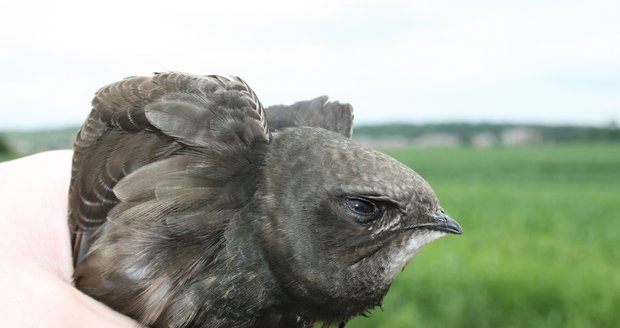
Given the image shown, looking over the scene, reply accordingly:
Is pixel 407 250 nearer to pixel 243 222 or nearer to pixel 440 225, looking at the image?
pixel 440 225

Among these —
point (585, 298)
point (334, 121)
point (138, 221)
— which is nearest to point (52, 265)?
point (138, 221)

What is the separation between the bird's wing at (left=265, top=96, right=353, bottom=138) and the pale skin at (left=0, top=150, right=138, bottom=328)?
3.32 feet

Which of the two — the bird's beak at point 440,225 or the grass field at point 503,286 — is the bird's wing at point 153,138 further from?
the grass field at point 503,286

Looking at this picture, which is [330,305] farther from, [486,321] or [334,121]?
[486,321]

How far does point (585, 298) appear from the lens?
271 inches

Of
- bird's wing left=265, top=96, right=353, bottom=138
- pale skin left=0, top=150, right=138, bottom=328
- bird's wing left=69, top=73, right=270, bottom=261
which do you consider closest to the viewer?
pale skin left=0, top=150, right=138, bottom=328

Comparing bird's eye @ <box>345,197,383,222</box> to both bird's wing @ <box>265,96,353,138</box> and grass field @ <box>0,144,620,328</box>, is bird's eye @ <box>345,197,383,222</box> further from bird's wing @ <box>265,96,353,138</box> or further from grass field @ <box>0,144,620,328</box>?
grass field @ <box>0,144,620,328</box>

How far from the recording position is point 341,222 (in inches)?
96.5

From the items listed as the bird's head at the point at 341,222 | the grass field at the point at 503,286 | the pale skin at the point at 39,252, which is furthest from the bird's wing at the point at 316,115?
the grass field at the point at 503,286

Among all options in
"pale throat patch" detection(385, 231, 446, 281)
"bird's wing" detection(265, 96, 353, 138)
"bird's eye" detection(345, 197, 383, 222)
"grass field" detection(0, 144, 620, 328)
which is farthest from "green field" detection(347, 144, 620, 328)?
"bird's eye" detection(345, 197, 383, 222)

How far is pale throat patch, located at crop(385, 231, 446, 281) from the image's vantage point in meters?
2.49

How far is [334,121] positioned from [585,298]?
4.81m

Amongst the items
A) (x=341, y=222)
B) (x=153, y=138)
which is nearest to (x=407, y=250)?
(x=341, y=222)

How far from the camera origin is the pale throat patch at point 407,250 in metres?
2.49
